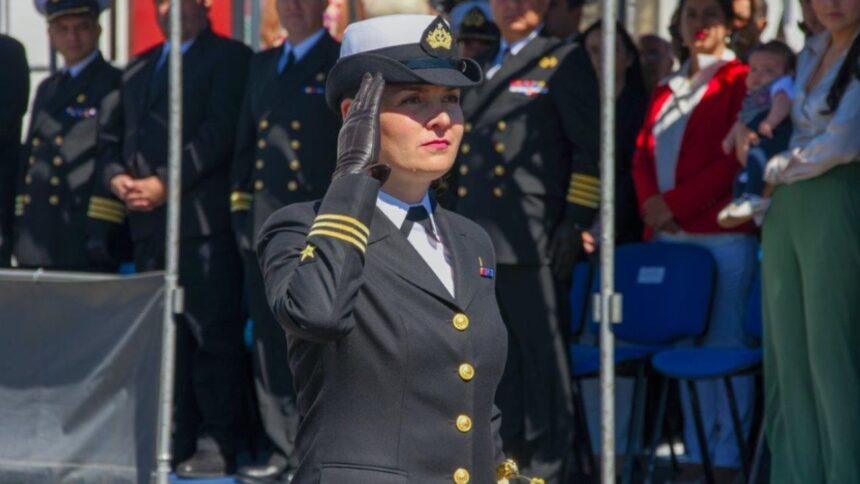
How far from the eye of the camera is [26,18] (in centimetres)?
1017

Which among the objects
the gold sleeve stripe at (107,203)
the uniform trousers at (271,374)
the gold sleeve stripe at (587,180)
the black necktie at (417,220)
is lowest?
the uniform trousers at (271,374)

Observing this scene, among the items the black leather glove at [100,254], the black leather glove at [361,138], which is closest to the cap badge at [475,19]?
the black leather glove at [100,254]

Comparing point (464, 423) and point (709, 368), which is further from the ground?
point (464, 423)

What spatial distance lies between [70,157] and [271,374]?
5.01ft

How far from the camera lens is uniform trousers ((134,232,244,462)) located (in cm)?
736

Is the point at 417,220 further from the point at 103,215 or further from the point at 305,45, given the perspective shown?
the point at 103,215

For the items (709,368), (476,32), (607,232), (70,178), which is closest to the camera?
(607,232)

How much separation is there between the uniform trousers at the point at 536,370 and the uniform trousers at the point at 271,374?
0.93 m

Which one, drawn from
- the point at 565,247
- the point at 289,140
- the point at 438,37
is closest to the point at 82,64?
the point at 289,140

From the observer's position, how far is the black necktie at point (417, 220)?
3.08 m

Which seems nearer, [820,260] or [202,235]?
[820,260]

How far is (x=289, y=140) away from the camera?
7062 mm

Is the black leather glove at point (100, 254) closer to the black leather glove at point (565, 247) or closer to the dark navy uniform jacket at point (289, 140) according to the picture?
the dark navy uniform jacket at point (289, 140)

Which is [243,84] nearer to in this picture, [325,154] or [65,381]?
[325,154]
